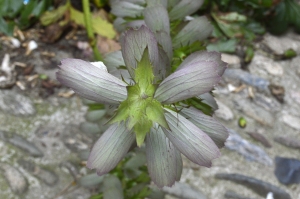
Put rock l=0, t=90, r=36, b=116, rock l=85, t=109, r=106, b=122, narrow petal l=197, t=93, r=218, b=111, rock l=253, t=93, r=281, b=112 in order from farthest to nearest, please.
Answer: rock l=253, t=93, r=281, b=112 < rock l=0, t=90, r=36, b=116 < rock l=85, t=109, r=106, b=122 < narrow petal l=197, t=93, r=218, b=111

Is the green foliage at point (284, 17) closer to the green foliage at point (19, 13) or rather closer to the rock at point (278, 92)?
the rock at point (278, 92)

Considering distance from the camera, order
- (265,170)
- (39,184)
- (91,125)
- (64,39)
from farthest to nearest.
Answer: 1. (64,39)
2. (265,170)
3. (39,184)
4. (91,125)

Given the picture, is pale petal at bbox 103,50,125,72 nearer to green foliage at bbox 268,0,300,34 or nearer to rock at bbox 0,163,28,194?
rock at bbox 0,163,28,194

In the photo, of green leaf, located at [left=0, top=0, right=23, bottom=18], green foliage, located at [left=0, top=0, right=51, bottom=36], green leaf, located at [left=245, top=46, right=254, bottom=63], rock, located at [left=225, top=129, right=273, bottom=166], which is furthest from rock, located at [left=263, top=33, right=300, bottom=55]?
green leaf, located at [left=0, top=0, right=23, bottom=18]

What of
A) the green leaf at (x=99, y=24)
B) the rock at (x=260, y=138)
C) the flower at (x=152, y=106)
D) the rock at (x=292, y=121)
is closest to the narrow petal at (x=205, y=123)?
the flower at (x=152, y=106)

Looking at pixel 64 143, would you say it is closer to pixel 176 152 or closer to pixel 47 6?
pixel 47 6

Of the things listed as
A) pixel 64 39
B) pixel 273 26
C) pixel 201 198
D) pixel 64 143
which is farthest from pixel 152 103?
pixel 273 26
